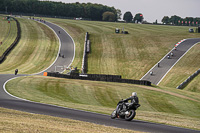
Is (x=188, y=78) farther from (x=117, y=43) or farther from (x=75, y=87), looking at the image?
(x=117, y=43)

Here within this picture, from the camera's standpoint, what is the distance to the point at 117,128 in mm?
16438

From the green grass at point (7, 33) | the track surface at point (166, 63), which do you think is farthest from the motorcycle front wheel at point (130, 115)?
the green grass at point (7, 33)

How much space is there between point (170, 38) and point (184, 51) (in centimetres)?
1787

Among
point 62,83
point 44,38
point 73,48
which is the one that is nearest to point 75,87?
point 62,83

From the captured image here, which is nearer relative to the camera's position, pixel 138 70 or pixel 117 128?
pixel 117 128

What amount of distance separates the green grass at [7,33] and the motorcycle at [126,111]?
6709 cm

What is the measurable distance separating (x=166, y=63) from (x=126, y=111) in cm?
5691

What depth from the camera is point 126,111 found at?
63.6ft

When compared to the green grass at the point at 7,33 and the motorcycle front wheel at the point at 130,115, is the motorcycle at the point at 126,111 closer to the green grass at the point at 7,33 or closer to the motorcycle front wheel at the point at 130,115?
the motorcycle front wheel at the point at 130,115

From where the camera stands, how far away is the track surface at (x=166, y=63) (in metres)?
64.4

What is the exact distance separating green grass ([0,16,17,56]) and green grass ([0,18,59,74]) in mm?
2744

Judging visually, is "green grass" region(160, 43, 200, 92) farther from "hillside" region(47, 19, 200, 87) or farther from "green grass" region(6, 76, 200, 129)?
"green grass" region(6, 76, 200, 129)

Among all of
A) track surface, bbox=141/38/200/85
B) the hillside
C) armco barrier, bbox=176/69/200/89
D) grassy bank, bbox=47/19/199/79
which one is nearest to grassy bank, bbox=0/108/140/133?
armco barrier, bbox=176/69/200/89

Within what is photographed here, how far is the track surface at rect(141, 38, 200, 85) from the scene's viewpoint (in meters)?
64.4
